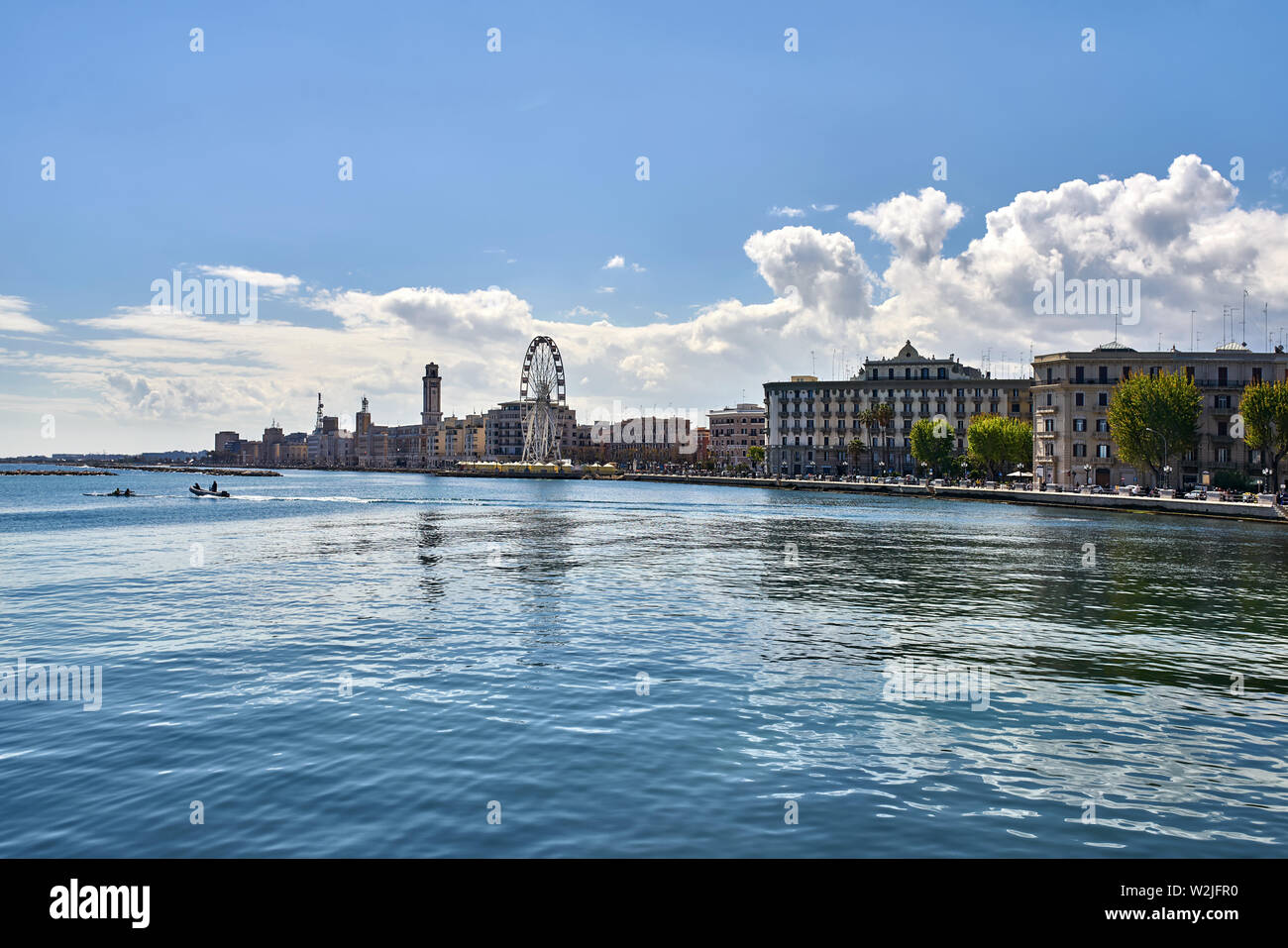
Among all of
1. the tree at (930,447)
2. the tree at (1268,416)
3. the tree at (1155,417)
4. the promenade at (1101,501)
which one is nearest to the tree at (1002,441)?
the tree at (930,447)

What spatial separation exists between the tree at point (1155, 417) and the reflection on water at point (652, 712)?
66.2m

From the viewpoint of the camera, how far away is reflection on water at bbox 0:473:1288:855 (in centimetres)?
1469

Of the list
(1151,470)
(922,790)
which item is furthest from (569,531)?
(1151,470)

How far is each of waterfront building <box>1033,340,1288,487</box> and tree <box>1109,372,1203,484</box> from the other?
621 cm

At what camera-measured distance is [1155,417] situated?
111m

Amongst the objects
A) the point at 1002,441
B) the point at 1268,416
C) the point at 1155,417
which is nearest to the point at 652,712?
the point at 1155,417

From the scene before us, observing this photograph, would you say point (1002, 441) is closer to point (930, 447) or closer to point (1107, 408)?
point (930, 447)

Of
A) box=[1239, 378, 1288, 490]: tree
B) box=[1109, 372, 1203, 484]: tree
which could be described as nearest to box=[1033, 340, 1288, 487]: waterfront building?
box=[1109, 372, 1203, 484]: tree

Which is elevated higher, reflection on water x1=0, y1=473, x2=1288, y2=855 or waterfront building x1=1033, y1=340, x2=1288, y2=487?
waterfront building x1=1033, y1=340, x2=1288, y2=487

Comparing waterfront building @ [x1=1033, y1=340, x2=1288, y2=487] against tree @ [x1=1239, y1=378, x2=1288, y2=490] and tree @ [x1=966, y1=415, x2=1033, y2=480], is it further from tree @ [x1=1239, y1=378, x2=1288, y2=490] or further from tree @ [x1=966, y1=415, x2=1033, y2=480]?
tree @ [x1=966, y1=415, x2=1033, y2=480]

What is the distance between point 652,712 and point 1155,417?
4295 inches
